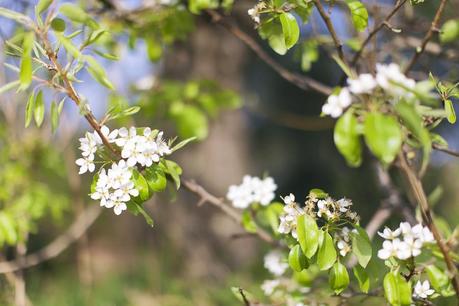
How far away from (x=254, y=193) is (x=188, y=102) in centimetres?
79

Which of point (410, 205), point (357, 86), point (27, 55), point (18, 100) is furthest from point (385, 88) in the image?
Answer: point (18, 100)

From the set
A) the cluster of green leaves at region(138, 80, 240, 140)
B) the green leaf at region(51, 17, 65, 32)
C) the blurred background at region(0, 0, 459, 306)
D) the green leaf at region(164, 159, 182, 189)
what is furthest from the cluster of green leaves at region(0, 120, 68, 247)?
the green leaf at region(51, 17, 65, 32)

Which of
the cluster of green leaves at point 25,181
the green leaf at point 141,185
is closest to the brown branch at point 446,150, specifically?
the green leaf at point 141,185

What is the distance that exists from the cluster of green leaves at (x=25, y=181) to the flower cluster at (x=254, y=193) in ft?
2.78

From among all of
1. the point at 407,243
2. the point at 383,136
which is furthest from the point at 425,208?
the point at 383,136

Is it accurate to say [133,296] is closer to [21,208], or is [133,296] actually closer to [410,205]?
[21,208]

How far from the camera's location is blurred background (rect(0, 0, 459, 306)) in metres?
2.09

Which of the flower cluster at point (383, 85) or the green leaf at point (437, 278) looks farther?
the green leaf at point (437, 278)

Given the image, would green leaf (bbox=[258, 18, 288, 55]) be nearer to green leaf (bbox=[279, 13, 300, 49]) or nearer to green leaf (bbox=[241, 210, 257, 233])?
green leaf (bbox=[279, 13, 300, 49])

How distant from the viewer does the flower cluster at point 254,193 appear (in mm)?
1309

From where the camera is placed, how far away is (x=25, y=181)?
84.6 inches

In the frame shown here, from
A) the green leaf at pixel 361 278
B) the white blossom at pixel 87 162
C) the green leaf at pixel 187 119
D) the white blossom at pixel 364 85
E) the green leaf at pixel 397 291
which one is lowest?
the green leaf at pixel 187 119

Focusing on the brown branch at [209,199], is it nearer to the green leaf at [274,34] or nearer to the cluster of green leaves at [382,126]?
the green leaf at [274,34]

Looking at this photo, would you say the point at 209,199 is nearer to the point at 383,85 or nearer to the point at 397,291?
the point at 397,291
